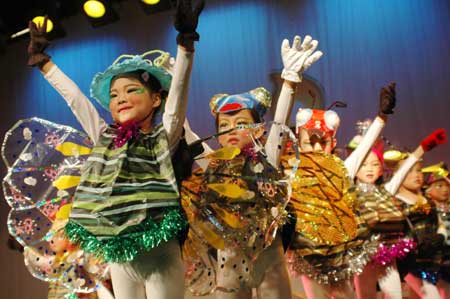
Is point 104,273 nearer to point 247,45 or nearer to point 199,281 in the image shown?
point 199,281

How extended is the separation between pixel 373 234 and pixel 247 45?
7.23 ft

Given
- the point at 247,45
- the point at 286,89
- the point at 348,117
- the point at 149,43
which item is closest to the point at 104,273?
the point at 286,89


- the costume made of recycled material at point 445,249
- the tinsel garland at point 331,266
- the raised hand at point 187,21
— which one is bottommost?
the costume made of recycled material at point 445,249

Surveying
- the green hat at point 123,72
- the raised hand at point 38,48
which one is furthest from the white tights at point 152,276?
the raised hand at point 38,48

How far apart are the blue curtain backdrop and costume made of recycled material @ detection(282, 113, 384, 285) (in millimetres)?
1636

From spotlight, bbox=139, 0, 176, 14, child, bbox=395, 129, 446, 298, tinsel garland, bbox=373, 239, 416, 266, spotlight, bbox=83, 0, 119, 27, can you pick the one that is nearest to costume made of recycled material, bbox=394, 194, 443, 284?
child, bbox=395, 129, 446, 298

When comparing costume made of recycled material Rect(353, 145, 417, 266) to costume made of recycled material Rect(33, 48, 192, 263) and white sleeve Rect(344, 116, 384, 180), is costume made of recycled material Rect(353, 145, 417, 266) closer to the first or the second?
white sleeve Rect(344, 116, 384, 180)

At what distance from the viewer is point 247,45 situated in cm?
450

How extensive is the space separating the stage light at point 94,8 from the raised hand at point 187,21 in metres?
3.27

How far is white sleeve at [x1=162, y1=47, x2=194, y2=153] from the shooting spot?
5.55ft

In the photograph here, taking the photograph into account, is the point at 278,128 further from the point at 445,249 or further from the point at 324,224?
the point at 445,249

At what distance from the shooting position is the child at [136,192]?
62.5 inches

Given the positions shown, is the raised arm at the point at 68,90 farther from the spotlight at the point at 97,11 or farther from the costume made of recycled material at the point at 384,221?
the spotlight at the point at 97,11

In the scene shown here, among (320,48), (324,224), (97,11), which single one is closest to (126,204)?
(324,224)
